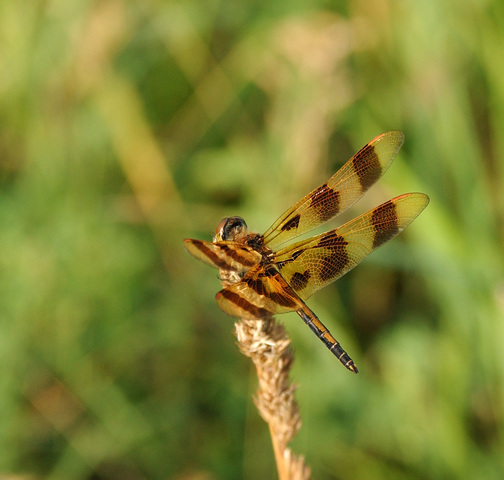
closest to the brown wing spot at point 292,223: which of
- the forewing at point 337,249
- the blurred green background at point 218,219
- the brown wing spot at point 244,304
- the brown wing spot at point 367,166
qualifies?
the forewing at point 337,249

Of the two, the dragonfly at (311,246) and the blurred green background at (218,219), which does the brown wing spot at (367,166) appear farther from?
the blurred green background at (218,219)

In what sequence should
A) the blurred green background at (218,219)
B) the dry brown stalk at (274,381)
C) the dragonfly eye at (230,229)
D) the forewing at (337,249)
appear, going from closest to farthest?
1. the dry brown stalk at (274,381)
2. the dragonfly eye at (230,229)
3. the forewing at (337,249)
4. the blurred green background at (218,219)

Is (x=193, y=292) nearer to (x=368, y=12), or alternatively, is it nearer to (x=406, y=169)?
(x=406, y=169)

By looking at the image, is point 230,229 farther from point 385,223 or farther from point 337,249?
point 385,223

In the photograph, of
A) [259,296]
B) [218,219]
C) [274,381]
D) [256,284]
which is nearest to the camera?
[274,381]

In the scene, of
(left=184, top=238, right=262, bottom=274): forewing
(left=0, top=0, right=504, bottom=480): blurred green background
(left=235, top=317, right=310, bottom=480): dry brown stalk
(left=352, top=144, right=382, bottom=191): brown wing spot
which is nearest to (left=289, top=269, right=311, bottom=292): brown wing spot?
(left=184, top=238, right=262, bottom=274): forewing

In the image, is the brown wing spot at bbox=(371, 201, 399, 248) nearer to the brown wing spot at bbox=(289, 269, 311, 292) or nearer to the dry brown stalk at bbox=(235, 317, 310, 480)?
the brown wing spot at bbox=(289, 269, 311, 292)

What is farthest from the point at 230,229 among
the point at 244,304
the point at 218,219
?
the point at 218,219
